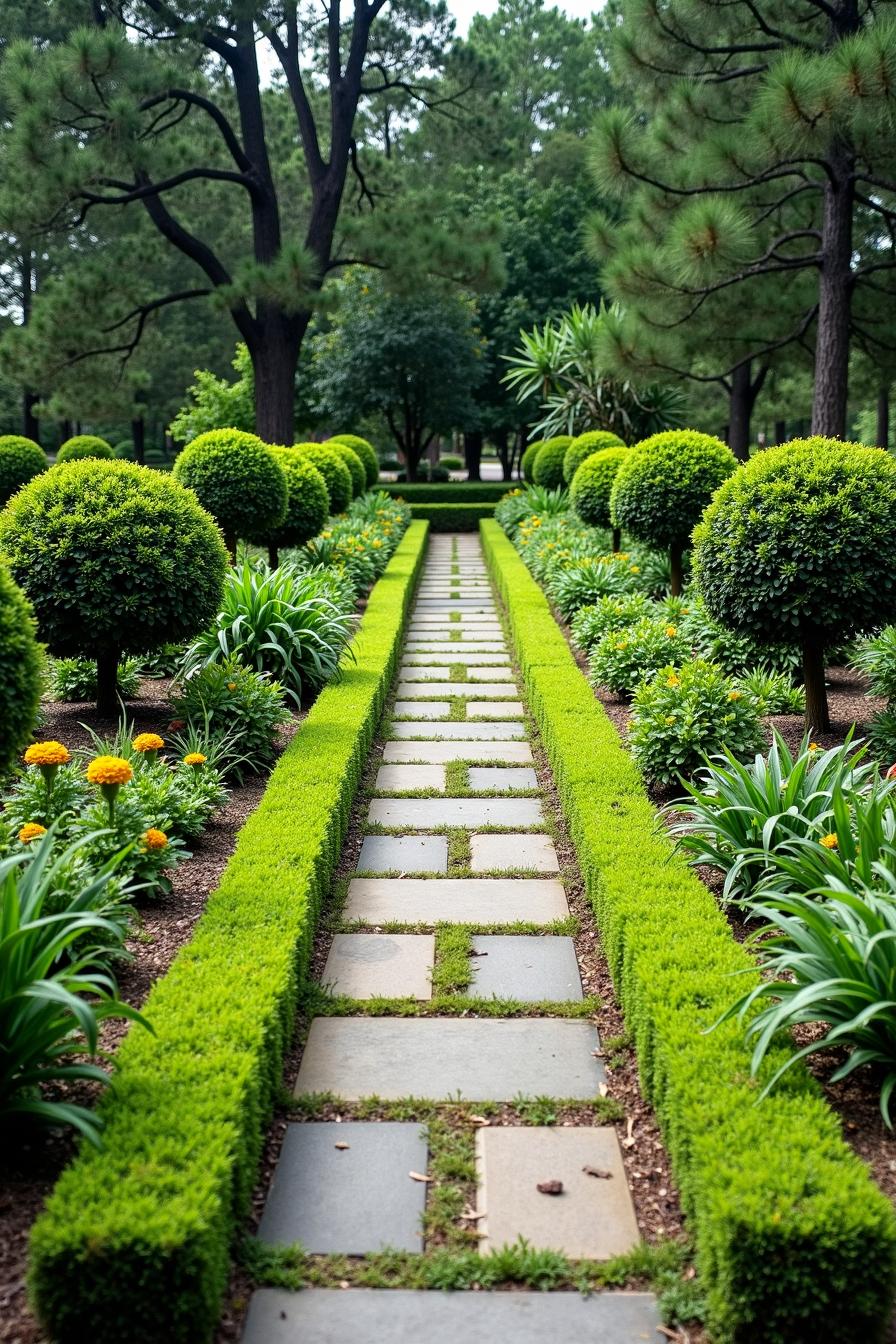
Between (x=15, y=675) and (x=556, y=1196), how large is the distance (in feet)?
6.25

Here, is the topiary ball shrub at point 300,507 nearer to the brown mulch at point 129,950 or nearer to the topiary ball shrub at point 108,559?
the brown mulch at point 129,950

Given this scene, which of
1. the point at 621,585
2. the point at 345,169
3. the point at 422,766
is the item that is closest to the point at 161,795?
the point at 422,766

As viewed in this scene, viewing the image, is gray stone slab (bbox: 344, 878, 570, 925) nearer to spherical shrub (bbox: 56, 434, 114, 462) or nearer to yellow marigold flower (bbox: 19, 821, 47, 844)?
yellow marigold flower (bbox: 19, 821, 47, 844)

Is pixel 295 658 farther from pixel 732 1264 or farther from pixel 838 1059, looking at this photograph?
pixel 732 1264

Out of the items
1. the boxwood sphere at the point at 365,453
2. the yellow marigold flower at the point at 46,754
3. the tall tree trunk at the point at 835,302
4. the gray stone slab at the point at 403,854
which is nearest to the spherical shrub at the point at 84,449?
the boxwood sphere at the point at 365,453

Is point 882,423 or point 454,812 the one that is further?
point 882,423

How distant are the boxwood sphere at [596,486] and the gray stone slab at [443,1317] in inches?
370

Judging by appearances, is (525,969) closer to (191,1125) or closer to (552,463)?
(191,1125)

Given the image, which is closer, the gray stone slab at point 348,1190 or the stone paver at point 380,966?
the gray stone slab at point 348,1190

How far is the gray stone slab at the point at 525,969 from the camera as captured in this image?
11.2ft

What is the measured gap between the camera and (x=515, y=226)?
26.6 metres

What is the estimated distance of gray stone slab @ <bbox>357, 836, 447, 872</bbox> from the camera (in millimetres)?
4434

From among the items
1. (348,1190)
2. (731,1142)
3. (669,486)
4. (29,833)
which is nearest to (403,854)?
(29,833)

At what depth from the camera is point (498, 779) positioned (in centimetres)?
557
